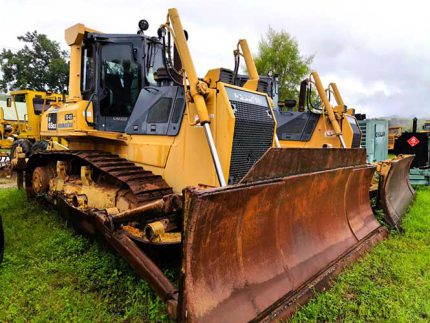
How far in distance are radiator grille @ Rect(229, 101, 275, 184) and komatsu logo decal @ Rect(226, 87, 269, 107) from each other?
0.04 m

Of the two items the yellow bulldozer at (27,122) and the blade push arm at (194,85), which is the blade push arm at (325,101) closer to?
the blade push arm at (194,85)

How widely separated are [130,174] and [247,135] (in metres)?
1.41

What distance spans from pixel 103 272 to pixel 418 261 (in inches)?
130

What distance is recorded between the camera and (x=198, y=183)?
3.70 metres

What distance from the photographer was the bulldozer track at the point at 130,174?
3699 mm

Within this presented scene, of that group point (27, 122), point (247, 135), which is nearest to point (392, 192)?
point (247, 135)

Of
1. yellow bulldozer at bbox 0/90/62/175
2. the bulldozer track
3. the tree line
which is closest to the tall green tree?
the tree line

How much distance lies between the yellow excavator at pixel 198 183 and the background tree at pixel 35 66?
3524 cm

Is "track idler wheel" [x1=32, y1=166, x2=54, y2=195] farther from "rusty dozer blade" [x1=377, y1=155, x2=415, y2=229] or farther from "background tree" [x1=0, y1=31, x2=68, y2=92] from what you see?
"background tree" [x1=0, y1=31, x2=68, y2=92]

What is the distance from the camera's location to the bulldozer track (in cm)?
370

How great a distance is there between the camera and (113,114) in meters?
4.95

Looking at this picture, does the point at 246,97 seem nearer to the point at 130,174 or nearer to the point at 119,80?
the point at 130,174

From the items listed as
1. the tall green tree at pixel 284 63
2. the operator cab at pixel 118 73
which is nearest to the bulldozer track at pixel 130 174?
the operator cab at pixel 118 73

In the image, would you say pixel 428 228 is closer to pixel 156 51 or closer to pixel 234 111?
pixel 234 111
